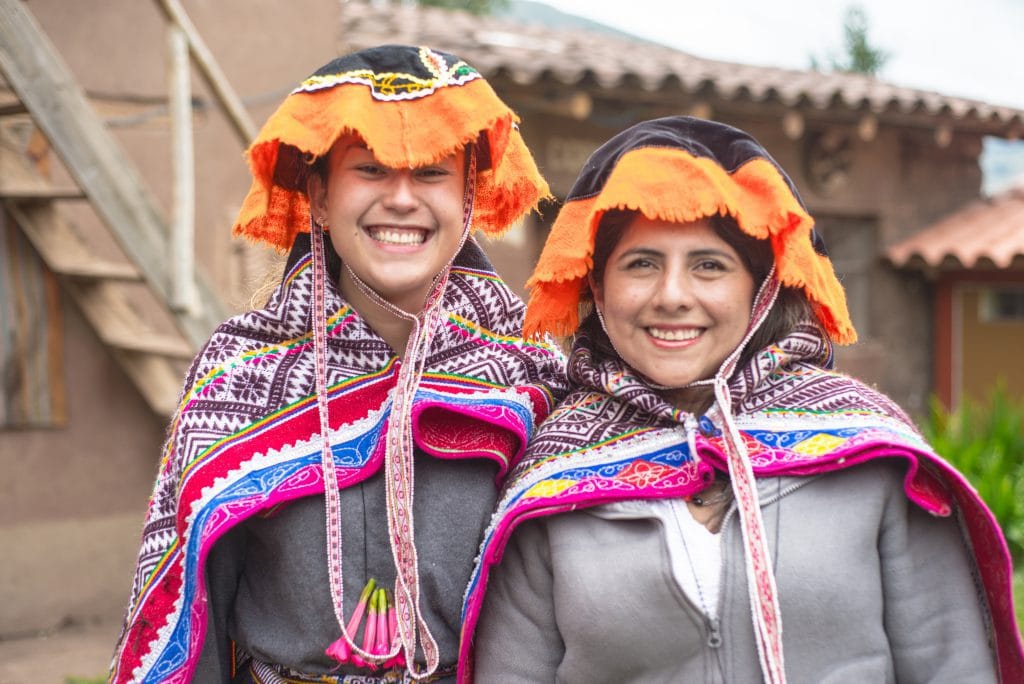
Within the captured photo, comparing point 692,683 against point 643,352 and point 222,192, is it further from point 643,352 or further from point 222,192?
point 222,192

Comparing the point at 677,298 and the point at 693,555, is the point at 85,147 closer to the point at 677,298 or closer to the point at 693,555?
the point at 677,298

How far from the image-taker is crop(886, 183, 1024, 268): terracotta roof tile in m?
7.70

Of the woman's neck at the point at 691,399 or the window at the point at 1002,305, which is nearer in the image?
the woman's neck at the point at 691,399

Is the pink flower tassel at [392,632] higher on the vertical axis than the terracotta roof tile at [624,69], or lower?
lower

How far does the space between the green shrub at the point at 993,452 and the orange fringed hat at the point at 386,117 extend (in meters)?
4.34

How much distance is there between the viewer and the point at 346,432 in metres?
2.04

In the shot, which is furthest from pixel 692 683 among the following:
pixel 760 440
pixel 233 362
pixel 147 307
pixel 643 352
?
pixel 147 307

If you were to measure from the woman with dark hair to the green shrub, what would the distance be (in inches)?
156

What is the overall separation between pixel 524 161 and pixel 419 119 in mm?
348

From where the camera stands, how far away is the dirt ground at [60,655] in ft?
13.9

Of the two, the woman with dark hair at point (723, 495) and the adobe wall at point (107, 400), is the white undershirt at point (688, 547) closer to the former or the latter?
the woman with dark hair at point (723, 495)

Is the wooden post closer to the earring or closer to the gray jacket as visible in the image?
the earring

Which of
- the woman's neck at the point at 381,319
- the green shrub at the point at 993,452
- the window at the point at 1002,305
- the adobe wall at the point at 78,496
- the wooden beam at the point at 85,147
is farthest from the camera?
the window at the point at 1002,305

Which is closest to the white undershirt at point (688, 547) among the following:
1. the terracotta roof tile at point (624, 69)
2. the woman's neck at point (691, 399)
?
the woman's neck at point (691, 399)
